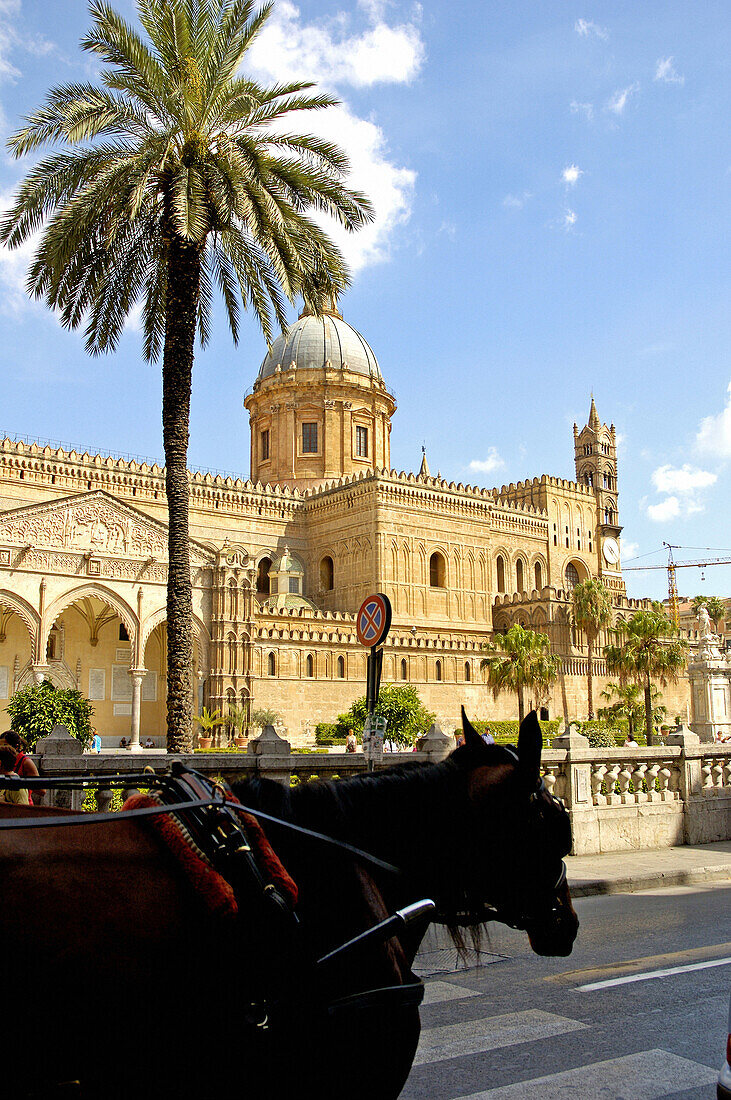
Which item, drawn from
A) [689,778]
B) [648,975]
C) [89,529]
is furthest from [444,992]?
[89,529]

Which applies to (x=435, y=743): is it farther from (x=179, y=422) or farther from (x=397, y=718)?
Answer: (x=397, y=718)

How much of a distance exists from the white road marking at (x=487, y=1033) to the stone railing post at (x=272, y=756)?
13.9 feet

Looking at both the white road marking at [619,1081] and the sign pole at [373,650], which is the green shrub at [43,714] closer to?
the sign pole at [373,650]

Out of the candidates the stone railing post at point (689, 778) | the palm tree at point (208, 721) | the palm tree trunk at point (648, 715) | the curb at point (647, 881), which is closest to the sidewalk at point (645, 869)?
the curb at point (647, 881)

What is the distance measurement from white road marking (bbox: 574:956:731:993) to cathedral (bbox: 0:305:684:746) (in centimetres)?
2869

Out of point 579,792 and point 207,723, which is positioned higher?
point 207,723

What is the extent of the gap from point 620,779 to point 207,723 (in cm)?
2366

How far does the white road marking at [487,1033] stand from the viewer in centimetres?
471

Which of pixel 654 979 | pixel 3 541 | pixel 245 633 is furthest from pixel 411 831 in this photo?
pixel 245 633

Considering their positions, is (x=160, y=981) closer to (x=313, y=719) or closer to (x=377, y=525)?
(x=313, y=719)

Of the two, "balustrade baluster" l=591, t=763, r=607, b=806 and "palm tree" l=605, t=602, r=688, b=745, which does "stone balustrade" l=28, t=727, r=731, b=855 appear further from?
"palm tree" l=605, t=602, r=688, b=745

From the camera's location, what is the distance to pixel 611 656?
4222cm

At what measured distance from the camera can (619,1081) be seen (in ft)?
13.8

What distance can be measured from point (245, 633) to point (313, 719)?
195 inches
